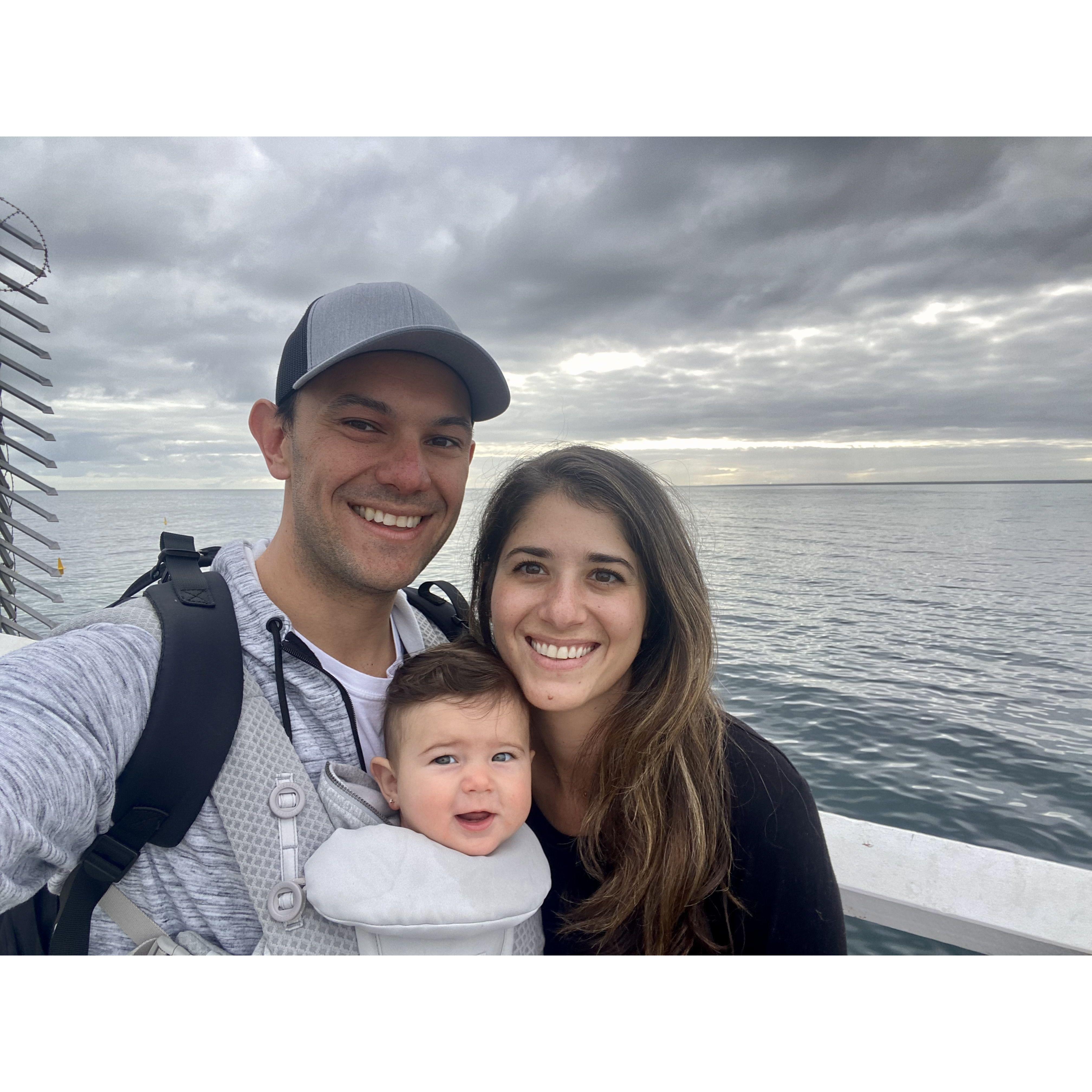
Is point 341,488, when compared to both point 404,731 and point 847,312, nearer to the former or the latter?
point 404,731

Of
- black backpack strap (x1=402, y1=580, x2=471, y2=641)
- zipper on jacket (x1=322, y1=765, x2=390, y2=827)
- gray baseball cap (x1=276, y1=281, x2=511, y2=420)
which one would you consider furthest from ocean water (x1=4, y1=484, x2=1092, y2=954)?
zipper on jacket (x1=322, y1=765, x2=390, y2=827)

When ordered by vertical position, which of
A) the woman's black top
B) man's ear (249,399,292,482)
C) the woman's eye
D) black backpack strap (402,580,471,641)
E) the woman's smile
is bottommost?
the woman's black top

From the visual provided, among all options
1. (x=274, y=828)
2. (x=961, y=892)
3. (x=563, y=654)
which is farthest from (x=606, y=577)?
(x=961, y=892)

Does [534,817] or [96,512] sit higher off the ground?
[96,512]

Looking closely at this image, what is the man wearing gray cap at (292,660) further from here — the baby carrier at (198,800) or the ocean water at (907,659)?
the ocean water at (907,659)

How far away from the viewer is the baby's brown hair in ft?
5.33

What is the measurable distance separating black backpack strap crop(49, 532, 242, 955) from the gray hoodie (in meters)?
0.03

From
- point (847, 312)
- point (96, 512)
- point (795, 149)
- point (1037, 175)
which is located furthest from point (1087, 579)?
point (96, 512)

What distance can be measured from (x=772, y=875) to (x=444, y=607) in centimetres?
126

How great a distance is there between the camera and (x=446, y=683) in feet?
5.38

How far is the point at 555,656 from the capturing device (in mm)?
1698

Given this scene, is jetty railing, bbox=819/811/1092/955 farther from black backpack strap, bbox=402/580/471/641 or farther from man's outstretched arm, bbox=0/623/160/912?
man's outstretched arm, bbox=0/623/160/912

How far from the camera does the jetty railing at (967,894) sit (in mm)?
2051
